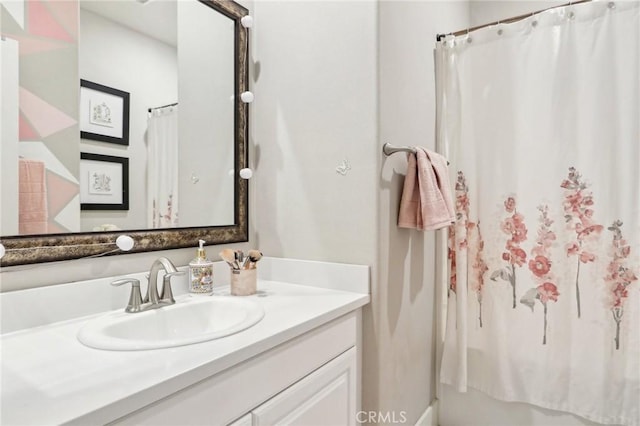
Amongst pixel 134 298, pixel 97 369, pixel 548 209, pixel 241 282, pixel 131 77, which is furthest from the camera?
pixel 548 209

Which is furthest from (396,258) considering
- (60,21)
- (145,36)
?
(60,21)

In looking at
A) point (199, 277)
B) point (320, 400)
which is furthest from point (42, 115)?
point (320, 400)

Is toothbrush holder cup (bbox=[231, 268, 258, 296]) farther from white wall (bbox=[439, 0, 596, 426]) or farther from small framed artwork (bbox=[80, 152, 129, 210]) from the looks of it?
white wall (bbox=[439, 0, 596, 426])

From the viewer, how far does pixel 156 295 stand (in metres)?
1.10

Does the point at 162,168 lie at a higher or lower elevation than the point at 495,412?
higher

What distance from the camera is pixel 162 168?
129 centimetres

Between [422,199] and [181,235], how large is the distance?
Result: 0.85m

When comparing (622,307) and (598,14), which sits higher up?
(598,14)

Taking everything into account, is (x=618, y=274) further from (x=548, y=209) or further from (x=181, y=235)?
(x=181, y=235)

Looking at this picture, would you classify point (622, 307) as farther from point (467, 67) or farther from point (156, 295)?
point (156, 295)

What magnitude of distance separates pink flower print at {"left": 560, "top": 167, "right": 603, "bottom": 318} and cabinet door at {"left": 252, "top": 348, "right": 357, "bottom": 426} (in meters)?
0.97

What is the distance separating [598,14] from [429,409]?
1.79 m

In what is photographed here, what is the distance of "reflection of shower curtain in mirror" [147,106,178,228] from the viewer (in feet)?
4.10

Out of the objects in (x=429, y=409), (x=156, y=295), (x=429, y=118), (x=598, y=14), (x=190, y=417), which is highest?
(x=598, y=14)
